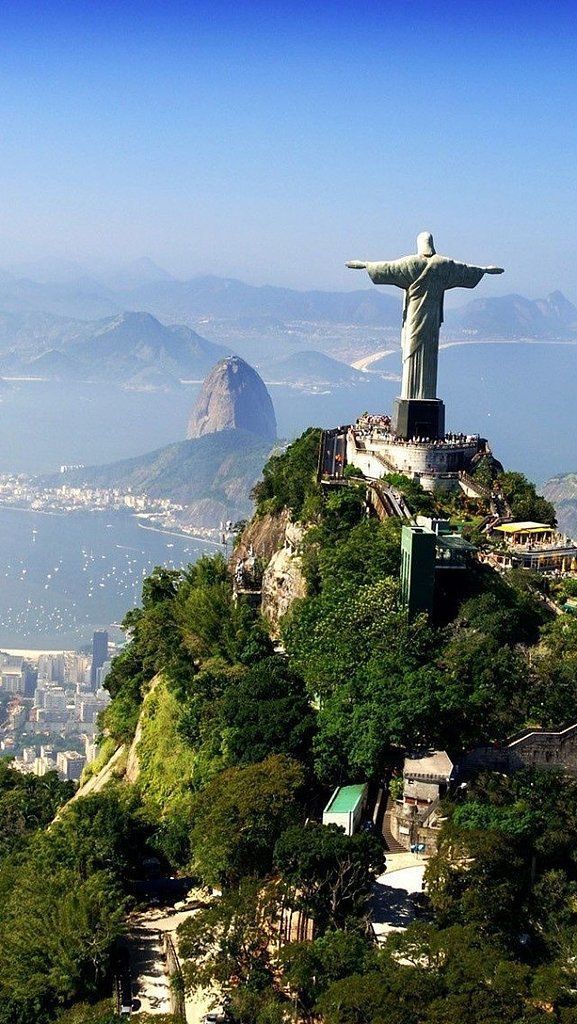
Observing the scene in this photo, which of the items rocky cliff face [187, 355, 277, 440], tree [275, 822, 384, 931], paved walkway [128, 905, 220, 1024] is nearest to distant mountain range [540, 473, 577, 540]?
paved walkway [128, 905, 220, 1024]

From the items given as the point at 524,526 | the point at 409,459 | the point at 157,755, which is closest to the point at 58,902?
the point at 157,755

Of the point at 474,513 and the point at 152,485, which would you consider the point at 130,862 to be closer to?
the point at 474,513

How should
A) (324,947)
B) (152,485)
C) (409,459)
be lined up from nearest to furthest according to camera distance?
(324,947)
(409,459)
(152,485)

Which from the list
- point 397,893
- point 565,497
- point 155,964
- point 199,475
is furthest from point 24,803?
point 199,475

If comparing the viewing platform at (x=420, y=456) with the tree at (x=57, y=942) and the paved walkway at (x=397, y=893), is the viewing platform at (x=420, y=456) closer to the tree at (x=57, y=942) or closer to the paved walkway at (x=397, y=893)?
the paved walkway at (x=397, y=893)

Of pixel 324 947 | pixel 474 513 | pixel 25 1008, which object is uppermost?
pixel 474 513

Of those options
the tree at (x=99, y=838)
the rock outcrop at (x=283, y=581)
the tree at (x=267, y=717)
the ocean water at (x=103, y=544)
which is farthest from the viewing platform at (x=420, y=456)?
the ocean water at (x=103, y=544)

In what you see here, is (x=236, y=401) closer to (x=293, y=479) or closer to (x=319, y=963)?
(x=293, y=479)
